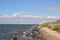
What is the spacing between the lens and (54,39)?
3155 centimetres

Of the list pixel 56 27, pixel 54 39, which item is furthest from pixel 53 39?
pixel 56 27

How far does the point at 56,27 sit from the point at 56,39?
1688 centimetres

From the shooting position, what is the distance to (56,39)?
1240 inches

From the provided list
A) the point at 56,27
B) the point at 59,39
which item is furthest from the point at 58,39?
the point at 56,27

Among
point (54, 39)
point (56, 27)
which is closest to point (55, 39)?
point (54, 39)

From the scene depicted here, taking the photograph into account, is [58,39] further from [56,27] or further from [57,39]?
[56,27]

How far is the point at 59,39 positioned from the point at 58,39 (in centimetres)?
15

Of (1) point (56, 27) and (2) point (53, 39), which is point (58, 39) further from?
(1) point (56, 27)

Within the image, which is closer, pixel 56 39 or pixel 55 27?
pixel 56 39

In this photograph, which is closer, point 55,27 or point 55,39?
→ point 55,39

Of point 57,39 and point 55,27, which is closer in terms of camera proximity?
point 57,39

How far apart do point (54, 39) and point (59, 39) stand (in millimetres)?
774

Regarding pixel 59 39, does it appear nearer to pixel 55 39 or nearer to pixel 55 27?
pixel 55 39

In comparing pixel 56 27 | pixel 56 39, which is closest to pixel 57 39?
pixel 56 39
